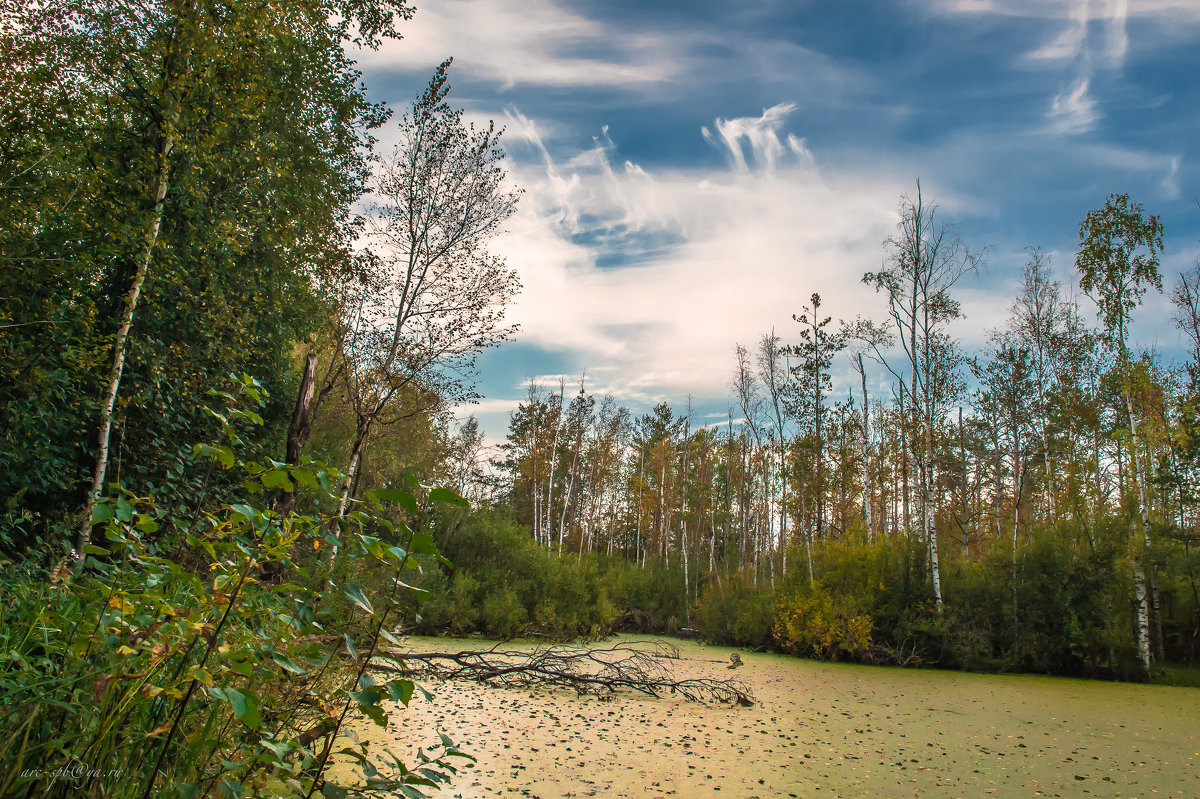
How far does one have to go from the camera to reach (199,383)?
19.5 ft

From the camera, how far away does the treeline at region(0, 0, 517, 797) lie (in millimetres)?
1370

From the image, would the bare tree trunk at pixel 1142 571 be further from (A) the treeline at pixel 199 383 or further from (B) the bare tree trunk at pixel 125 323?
(B) the bare tree trunk at pixel 125 323

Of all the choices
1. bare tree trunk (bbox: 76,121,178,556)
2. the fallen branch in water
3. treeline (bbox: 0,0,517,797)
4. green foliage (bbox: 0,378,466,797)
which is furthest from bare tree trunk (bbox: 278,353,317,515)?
green foliage (bbox: 0,378,466,797)

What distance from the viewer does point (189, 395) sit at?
563 cm

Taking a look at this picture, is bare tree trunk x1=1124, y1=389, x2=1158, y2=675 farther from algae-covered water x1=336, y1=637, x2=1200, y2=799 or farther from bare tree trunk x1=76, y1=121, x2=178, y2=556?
bare tree trunk x1=76, y1=121, x2=178, y2=556

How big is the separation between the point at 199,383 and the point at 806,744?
631 centimetres

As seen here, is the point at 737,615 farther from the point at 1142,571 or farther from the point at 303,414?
the point at 303,414

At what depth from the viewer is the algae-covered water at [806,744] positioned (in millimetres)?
3115

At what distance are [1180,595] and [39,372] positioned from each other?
14.8m

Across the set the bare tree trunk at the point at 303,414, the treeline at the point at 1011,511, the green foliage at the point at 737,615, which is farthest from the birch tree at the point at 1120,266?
the bare tree trunk at the point at 303,414

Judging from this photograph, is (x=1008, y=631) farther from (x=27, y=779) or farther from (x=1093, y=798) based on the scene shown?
(x=27, y=779)

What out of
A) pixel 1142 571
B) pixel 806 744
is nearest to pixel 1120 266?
pixel 1142 571

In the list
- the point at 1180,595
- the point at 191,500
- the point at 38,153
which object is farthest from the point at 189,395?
the point at 1180,595

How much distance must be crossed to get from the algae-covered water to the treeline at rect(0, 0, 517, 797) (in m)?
0.64
